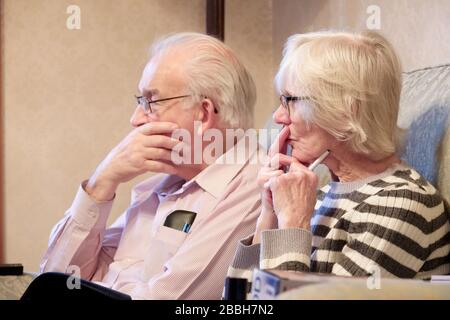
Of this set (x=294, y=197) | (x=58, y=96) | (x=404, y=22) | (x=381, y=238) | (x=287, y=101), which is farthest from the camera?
(x=58, y=96)

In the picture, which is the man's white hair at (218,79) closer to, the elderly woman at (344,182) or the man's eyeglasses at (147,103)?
the man's eyeglasses at (147,103)

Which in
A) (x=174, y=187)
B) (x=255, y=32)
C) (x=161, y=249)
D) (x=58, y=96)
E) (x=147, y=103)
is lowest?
(x=161, y=249)

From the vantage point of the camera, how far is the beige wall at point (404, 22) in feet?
6.41

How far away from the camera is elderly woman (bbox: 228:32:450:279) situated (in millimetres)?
1374

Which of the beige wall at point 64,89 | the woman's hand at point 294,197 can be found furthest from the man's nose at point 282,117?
the beige wall at point 64,89

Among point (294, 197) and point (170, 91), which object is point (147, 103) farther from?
point (294, 197)

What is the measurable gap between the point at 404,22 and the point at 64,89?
156 cm

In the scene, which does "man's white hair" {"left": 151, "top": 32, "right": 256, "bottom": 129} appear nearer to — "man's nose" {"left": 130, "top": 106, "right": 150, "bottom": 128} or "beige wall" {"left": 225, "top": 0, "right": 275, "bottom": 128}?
"man's nose" {"left": 130, "top": 106, "right": 150, "bottom": 128}

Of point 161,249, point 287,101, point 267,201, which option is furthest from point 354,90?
point 161,249

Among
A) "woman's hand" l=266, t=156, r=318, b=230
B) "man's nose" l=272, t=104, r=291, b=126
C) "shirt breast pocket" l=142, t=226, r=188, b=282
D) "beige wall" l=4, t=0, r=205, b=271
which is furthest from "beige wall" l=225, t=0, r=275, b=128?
"woman's hand" l=266, t=156, r=318, b=230

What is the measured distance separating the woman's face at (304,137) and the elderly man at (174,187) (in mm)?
242

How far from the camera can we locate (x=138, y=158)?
6.31 feet

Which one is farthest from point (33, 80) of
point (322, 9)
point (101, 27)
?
point (322, 9)
